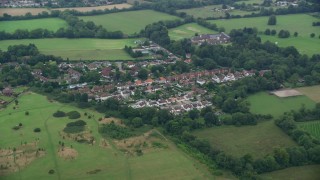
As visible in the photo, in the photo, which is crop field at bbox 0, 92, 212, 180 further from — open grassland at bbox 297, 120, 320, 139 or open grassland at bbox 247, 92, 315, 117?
open grassland at bbox 247, 92, 315, 117

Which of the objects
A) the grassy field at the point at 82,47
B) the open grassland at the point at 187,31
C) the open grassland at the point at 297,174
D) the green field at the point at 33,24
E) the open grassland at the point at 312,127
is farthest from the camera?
the green field at the point at 33,24

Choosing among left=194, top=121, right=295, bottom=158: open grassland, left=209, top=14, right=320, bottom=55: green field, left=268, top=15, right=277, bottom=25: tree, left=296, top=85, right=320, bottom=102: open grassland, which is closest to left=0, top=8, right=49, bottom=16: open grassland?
left=209, top=14, right=320, bottom=55: green field

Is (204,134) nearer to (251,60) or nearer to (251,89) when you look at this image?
(251,89)

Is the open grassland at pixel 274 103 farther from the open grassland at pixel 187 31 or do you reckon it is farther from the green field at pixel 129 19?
the green field at pixel 129 19

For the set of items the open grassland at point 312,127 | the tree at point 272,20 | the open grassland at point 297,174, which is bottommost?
the open grassland at point 297,174

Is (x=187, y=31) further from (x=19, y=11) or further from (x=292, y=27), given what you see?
(x=19, y=11)

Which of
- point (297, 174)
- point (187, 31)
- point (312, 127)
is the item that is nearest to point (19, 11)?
point (187, 31)

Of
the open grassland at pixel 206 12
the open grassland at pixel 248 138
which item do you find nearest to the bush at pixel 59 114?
the open grassland at pixel 248 138
